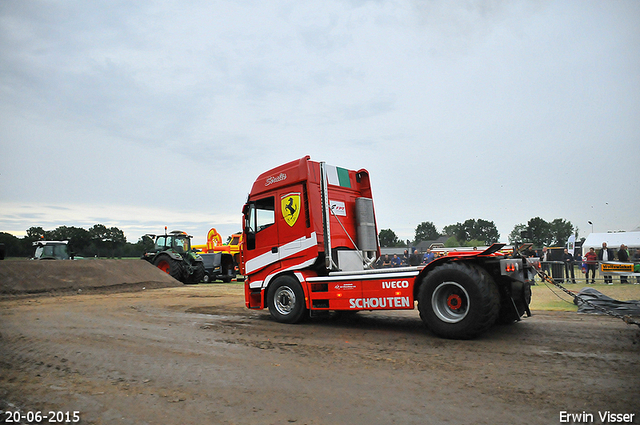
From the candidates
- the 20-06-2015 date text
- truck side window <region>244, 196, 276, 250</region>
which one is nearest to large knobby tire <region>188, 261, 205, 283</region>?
truck side window <region>244, 196, 276, 250</region>

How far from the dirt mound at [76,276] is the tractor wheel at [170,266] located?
99cm

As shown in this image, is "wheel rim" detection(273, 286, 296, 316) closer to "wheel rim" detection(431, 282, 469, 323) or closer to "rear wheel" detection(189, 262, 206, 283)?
"wheel rim" detection(431, 282, 469, 323)

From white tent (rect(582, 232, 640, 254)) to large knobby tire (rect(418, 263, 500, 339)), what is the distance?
26.2 metres

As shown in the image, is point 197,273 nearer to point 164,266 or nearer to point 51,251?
point 164,266

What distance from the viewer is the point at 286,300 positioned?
8.22m

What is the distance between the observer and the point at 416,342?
20.0 ft

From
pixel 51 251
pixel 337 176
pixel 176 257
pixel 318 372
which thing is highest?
pixel 337 176

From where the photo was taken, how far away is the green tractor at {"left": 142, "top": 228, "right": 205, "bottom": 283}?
1997 centimetres

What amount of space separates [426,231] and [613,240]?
289 ft

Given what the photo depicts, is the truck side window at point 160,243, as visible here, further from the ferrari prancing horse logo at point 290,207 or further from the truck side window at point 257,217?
the ferrari prancing horse logo at point 290,207

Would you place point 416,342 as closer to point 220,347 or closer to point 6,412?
point 220,347

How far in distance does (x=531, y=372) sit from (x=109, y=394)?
165 inches

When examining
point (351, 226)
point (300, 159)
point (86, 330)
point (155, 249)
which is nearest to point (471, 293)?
point (351, 226)

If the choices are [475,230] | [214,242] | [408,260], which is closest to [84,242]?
[214,242]
